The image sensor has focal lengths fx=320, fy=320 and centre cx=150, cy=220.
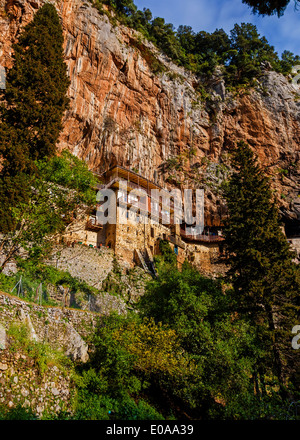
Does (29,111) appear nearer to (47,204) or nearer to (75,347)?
(47,204)

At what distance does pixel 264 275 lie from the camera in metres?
18.9

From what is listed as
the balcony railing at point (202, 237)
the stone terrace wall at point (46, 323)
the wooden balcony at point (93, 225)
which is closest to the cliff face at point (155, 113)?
the balcony railing at point (202, 237)

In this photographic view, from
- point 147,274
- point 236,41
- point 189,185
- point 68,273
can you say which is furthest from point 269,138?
point 68,273

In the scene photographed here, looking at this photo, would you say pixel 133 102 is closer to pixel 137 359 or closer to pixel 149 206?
pixel 149 206

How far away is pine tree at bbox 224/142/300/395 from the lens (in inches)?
643

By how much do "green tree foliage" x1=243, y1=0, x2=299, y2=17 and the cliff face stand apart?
2567 cm

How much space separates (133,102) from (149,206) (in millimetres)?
12613

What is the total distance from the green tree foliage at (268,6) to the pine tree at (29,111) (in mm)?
13258

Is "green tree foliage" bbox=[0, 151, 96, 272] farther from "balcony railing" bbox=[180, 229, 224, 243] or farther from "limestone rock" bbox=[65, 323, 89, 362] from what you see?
"balcony railing" bbox=[180, 229, 224, 243]

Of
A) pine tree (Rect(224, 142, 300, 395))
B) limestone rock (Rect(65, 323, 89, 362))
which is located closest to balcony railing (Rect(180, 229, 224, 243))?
pine tree (Rect(224, 142, 300, 395))

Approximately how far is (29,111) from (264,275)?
17144 millimetres

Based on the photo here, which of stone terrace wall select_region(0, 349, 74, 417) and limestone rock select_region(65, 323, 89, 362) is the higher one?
limestone rock select_region(65, 323, 89, 362)

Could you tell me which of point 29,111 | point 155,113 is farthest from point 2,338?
point 155,113

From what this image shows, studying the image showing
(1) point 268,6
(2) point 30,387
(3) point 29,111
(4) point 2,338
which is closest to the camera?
(1) point 268,6
